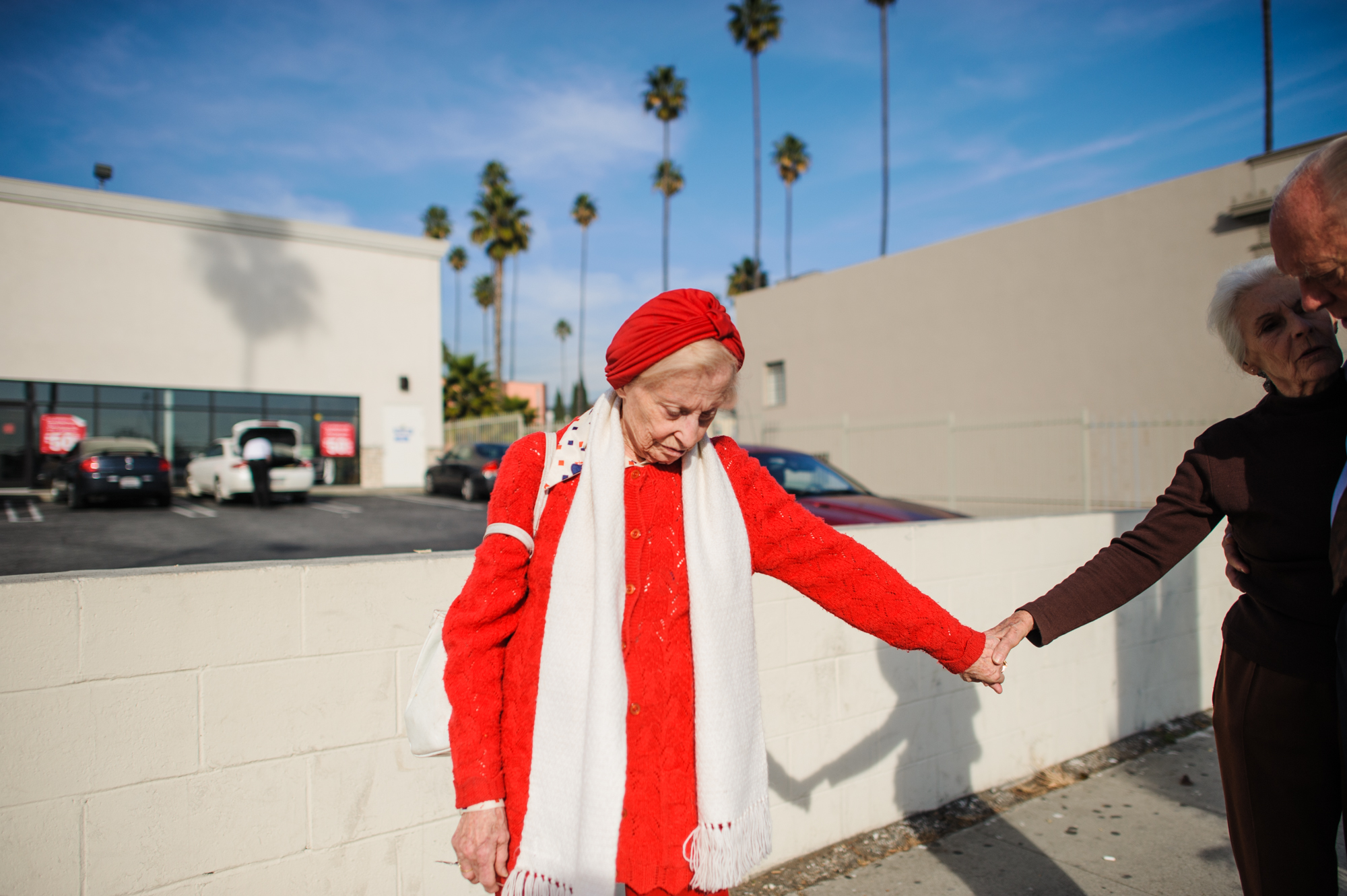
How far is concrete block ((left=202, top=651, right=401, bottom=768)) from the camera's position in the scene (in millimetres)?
2055

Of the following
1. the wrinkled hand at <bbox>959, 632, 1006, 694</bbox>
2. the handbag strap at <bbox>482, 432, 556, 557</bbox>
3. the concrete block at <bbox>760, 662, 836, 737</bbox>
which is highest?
the handbag strap at <bbox>482, 432, 556, 557</bbox>

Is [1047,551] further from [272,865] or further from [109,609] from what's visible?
[109,609]

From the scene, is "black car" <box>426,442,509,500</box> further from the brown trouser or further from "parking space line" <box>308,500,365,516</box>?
the brown trouser

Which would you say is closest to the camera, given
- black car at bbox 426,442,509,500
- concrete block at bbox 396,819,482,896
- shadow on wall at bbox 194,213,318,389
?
concrete block at bbox 396,819,482,896

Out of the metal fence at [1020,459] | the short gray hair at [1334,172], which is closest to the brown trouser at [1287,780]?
the short gray hair at [1334,172]

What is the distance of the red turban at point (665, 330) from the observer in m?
1.57

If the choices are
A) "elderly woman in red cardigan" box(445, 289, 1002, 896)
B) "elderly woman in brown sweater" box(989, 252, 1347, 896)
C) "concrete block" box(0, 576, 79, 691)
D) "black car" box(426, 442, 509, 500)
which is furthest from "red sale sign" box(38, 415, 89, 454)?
"elderly woman in brown sweater" box(989, 252, 1347, 896)

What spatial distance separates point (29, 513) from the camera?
15.6m

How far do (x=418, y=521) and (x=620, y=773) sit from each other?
545 inches

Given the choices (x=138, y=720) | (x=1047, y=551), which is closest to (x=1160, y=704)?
(x=1047, y=551)

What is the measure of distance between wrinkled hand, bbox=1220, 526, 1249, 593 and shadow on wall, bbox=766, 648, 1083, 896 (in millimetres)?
1652

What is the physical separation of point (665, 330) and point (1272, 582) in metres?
1.56

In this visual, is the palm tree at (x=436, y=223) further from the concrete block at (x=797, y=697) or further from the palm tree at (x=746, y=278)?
the concrete block at (x=797, y=697)

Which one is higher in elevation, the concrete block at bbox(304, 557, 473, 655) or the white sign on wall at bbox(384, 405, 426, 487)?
the white sign on wall at bbox(384, 405, 426, 487)
